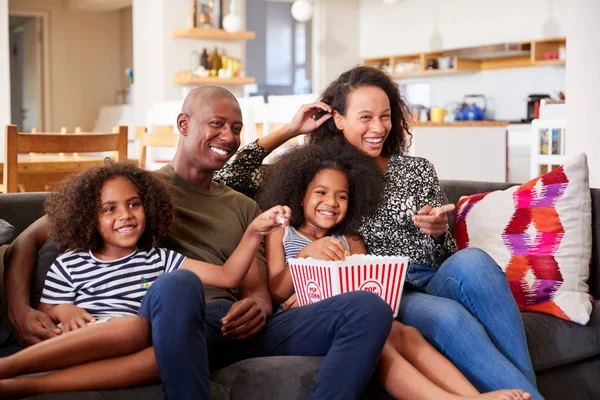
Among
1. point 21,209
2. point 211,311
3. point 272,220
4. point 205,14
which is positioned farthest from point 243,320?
point 205,14

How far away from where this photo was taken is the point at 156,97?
25.3 feet

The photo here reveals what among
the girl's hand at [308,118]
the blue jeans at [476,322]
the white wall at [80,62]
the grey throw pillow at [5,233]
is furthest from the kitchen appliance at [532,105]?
the grey throw pillow at [5,233]

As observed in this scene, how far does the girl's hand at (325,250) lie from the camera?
1941mm

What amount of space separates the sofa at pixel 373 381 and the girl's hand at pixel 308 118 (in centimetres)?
64

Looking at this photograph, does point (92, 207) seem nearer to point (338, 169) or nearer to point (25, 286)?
point (25, 286)

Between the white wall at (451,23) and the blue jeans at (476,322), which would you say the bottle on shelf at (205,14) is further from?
the blue jeans at (476,322)

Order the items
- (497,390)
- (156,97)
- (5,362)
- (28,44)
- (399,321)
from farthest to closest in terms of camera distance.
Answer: (28,44), (156,97), (399,321), (497,390), (5,362)

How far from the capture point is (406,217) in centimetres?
230

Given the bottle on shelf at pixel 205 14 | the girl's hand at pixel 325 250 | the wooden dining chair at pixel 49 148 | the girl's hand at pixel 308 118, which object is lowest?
the girl's hand at pixel 325 250

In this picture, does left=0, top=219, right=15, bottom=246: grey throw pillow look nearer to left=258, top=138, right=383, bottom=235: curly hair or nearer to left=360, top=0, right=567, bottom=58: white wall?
left=258, top=138, right=383, bottom=235: curly hair

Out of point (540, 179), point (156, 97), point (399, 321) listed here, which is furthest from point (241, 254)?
point (156, 97)

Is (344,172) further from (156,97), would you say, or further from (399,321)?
(156,97)

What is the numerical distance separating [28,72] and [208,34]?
3784mm

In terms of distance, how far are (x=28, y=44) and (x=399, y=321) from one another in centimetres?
922
